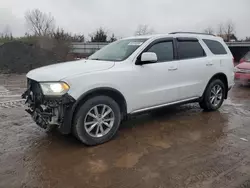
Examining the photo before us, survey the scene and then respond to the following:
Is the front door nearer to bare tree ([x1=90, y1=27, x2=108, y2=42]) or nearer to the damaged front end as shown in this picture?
the damaged front end

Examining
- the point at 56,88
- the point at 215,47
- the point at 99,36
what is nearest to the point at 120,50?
the point at 56,88

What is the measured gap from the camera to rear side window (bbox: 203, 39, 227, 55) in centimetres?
595

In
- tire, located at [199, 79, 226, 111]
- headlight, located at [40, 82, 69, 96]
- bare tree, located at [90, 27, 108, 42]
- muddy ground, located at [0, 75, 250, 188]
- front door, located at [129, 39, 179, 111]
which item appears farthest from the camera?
bare tree, located at [90, 27, 108, 42]

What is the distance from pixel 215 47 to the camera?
19.9 feet

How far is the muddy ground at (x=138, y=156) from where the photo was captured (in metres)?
3.14

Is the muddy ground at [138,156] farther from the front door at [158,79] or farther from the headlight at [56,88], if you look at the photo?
the headlight at [56,88]

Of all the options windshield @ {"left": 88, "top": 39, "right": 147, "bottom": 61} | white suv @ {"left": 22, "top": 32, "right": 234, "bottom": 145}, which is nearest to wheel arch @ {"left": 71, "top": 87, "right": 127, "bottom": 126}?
white suv @ {"left": 22, "top": 32, "right": 234, "bottom": 145}

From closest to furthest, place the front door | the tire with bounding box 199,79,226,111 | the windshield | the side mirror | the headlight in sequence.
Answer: the headlight < the side mirror < the front door < the windshield < the tire with bounding box 199,79,226,111

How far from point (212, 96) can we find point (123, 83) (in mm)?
2730

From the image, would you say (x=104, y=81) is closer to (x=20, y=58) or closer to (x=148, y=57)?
(x=148, y=57)

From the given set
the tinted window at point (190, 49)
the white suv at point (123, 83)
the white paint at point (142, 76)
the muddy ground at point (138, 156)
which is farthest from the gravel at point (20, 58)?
the tinted window at point (190, 49)

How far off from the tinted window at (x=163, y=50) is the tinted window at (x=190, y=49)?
0.25 metres

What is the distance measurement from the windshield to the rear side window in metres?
1.88

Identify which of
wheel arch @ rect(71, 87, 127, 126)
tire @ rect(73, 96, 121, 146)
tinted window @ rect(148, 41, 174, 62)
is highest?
tinted window @ rect(148, 41, 174, 62)
